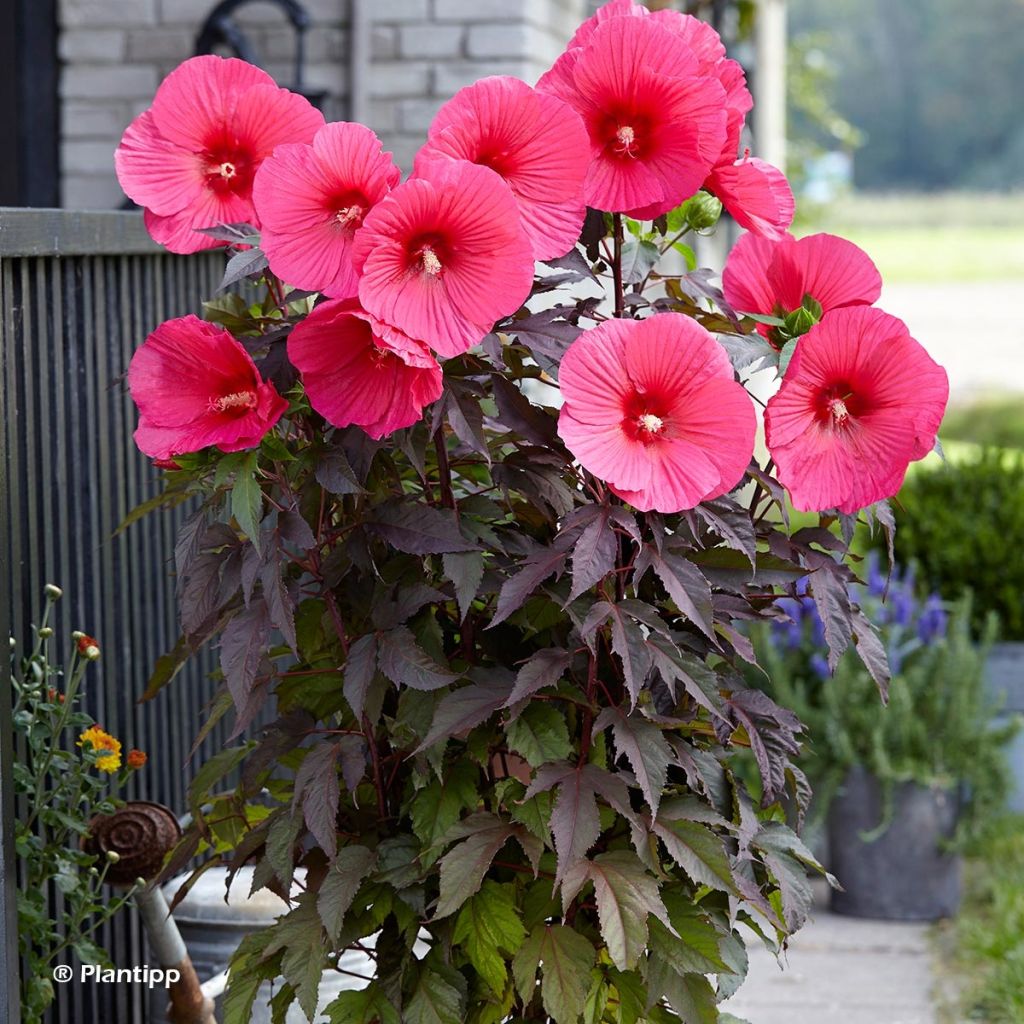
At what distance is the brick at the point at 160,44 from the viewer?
4.02 m

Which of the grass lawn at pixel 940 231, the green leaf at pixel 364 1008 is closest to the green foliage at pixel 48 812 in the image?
the green leaf at pixel 364 1008

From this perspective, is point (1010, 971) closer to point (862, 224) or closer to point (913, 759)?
point (913, 759)

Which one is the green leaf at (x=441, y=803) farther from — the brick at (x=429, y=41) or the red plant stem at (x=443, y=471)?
the brick at (x=429, y=41)

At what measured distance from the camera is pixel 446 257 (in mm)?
1491

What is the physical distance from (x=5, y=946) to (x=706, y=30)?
1270mm

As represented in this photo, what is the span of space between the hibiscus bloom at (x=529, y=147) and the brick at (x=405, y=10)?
2.43m

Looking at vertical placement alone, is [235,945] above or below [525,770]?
below

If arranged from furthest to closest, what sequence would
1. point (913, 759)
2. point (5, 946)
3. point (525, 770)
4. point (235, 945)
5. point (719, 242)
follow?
point (719, 242) → point (913, 759) → point (235, 945) → point (525, 770) → point (5, 946)

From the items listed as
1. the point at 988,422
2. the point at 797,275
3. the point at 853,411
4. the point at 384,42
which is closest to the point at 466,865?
the point at 853,411

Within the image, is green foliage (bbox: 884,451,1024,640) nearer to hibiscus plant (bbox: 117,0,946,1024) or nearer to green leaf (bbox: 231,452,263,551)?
hibiscus plant (bbox: 117,0,946,1024)

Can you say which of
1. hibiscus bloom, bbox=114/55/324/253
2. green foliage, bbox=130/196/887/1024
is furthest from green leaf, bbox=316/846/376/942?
hibiscus bloom, bbox=114/55/324/253

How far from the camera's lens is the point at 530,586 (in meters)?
1.54

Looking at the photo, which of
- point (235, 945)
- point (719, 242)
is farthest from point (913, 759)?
point (719, 242)

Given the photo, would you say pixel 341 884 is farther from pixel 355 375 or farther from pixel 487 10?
pixel 487 10
